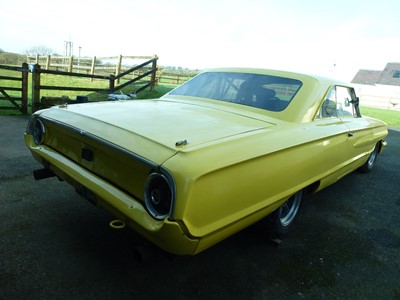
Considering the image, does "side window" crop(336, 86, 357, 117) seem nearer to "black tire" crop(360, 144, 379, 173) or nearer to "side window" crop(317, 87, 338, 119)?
"side window" crop(317, 87, 338, 119)

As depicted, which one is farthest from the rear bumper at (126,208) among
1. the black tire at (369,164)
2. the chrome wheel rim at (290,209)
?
the black tire at (369,164)

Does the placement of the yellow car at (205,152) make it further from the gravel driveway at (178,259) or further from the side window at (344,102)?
the gravel driveway at (178,259)

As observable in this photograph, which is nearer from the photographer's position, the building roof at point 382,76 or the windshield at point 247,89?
the windshield at point 247,89

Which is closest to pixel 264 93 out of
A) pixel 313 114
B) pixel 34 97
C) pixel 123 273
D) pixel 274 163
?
pixel 313 114

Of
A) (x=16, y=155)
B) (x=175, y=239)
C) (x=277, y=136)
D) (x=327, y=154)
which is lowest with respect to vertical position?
(x=16, y=155)

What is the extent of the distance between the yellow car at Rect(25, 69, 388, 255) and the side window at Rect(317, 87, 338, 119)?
0.03ft

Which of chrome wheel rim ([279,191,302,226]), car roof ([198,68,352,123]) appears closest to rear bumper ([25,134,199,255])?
chrome wheel rim ([279,191,302,226])

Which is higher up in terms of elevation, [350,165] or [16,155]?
[350,165]

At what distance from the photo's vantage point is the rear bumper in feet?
5.43

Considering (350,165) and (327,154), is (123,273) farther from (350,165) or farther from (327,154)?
(350,165)

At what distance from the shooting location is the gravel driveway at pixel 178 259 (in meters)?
2.09

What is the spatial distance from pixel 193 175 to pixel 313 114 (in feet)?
5.50

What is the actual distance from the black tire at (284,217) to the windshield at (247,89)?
823 mm

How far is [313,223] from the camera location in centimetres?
329
